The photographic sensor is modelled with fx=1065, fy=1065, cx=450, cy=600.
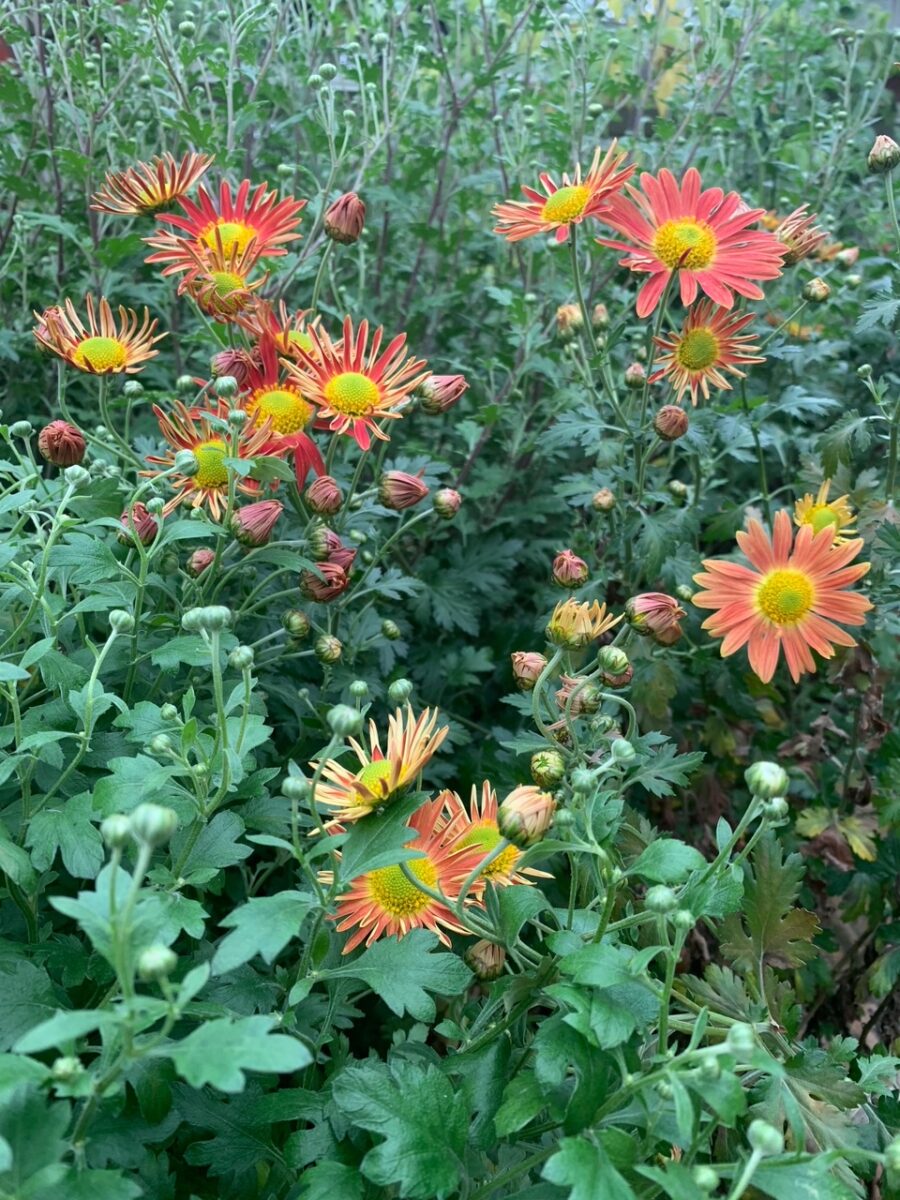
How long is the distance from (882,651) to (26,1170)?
4.51ft

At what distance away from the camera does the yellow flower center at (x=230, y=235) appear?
1.55m

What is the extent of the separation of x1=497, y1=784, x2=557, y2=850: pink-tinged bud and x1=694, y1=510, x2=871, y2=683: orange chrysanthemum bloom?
540 millimetres

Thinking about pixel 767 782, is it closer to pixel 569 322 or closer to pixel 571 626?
pixel 571 626

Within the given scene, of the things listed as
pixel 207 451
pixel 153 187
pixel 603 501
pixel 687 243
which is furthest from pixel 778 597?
pixel 153 187

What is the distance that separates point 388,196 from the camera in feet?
6.90

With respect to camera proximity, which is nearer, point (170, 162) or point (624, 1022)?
point (624, 1022)

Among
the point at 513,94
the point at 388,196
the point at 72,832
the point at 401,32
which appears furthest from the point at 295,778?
the point at 401,32

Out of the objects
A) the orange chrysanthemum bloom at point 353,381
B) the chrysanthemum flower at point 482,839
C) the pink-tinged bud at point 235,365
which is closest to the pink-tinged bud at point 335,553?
the orange chrysanthemum bloom at point 353,381

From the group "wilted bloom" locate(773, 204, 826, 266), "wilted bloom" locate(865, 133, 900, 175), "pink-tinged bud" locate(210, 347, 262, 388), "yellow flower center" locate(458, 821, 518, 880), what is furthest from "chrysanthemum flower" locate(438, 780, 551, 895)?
"wilted bloom" locate(865, 133, 900, 175)

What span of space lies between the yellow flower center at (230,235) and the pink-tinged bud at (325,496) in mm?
421

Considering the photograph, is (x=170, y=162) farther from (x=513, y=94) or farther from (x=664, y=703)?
(x=664, y=703)

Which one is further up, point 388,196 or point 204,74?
point 204,74

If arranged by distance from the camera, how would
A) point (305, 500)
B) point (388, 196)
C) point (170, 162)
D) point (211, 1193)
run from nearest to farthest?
point (211, 1193) < point (305, 500) < point (170, 162) < point (388, 196)

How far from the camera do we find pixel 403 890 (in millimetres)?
1108
